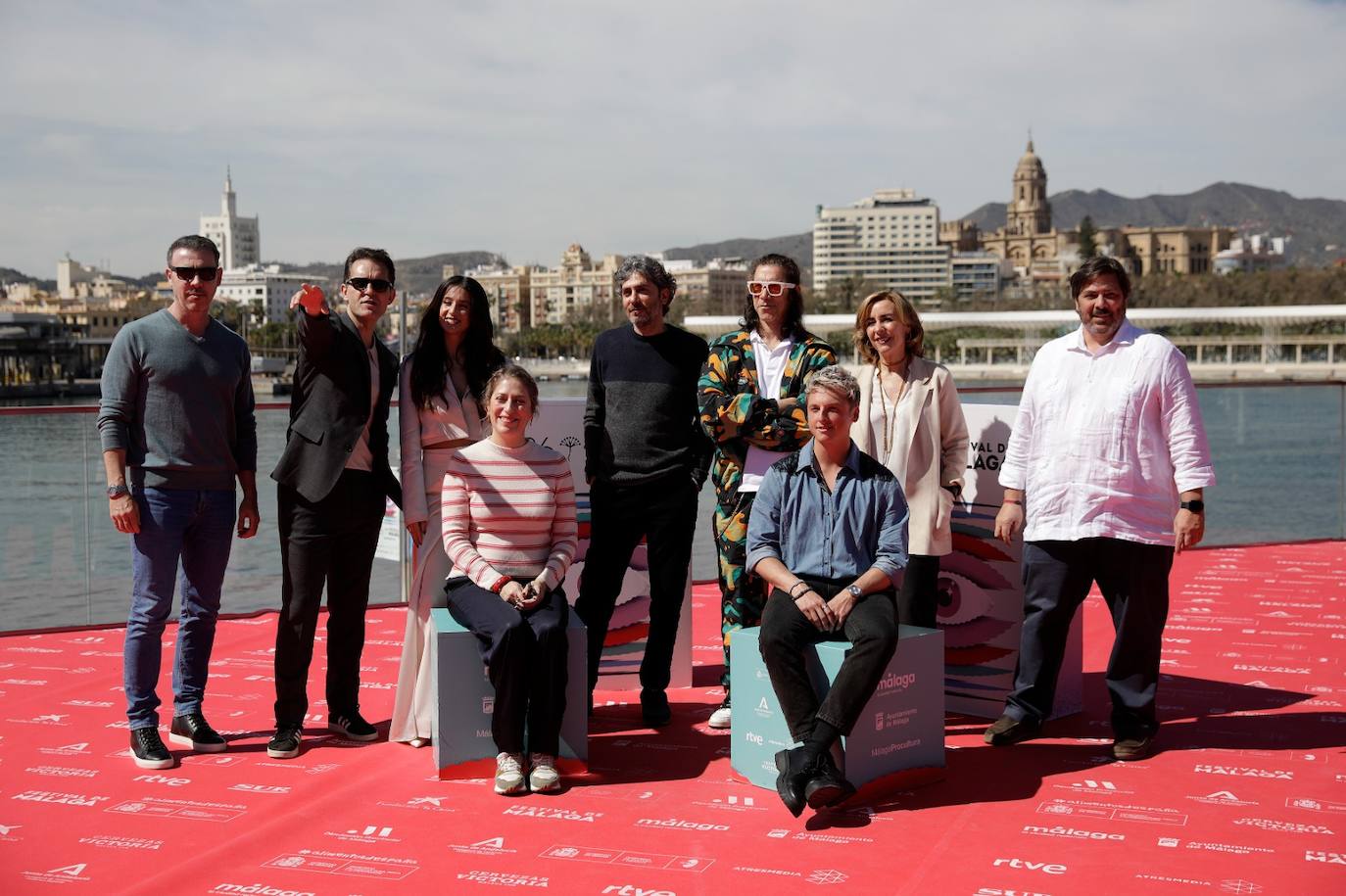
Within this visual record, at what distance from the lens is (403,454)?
3.60 m

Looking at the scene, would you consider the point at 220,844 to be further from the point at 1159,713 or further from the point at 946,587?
the point at 1159,713

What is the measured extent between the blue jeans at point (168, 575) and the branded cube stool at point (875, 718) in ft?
4.83

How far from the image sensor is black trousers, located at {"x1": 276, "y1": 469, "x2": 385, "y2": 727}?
3510 mm

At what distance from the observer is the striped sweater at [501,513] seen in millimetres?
Answer: 3391

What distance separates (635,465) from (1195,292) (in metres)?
88.8

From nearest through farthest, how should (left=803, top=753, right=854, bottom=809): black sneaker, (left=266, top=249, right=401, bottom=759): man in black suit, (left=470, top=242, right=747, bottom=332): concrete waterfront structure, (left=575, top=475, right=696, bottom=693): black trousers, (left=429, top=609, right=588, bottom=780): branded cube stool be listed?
(left=803, top=753, right=854, bottom=809): black sneaker, (left=429, top=609, right=588, bottom=780): branded cube stool, (left=266, top=249, right=401, bottom=759): man in black suit, (left=575, top=475, right=696, bottom=693): black trousers, (left=470, top=242, right=747, bottom=332): concrete waterfront structure

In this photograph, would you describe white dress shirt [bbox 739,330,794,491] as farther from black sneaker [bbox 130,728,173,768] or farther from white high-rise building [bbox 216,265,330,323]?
white high-rise building [bbox 216,265,330,323]

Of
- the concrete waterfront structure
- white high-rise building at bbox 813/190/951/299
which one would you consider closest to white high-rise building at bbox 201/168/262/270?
the concrete waterfront structure

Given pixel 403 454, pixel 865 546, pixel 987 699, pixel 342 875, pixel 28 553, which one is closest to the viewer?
pixel 342 875

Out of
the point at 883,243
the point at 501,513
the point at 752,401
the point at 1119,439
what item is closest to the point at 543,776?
the point at 501,513

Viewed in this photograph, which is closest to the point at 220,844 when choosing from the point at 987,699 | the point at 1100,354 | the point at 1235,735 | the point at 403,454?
the point at 403,454

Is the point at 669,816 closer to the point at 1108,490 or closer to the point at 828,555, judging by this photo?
the point at 828,555

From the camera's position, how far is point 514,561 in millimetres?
3389

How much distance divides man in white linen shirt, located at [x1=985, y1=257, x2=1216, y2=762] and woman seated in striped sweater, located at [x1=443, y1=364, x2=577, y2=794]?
1.30 metres
